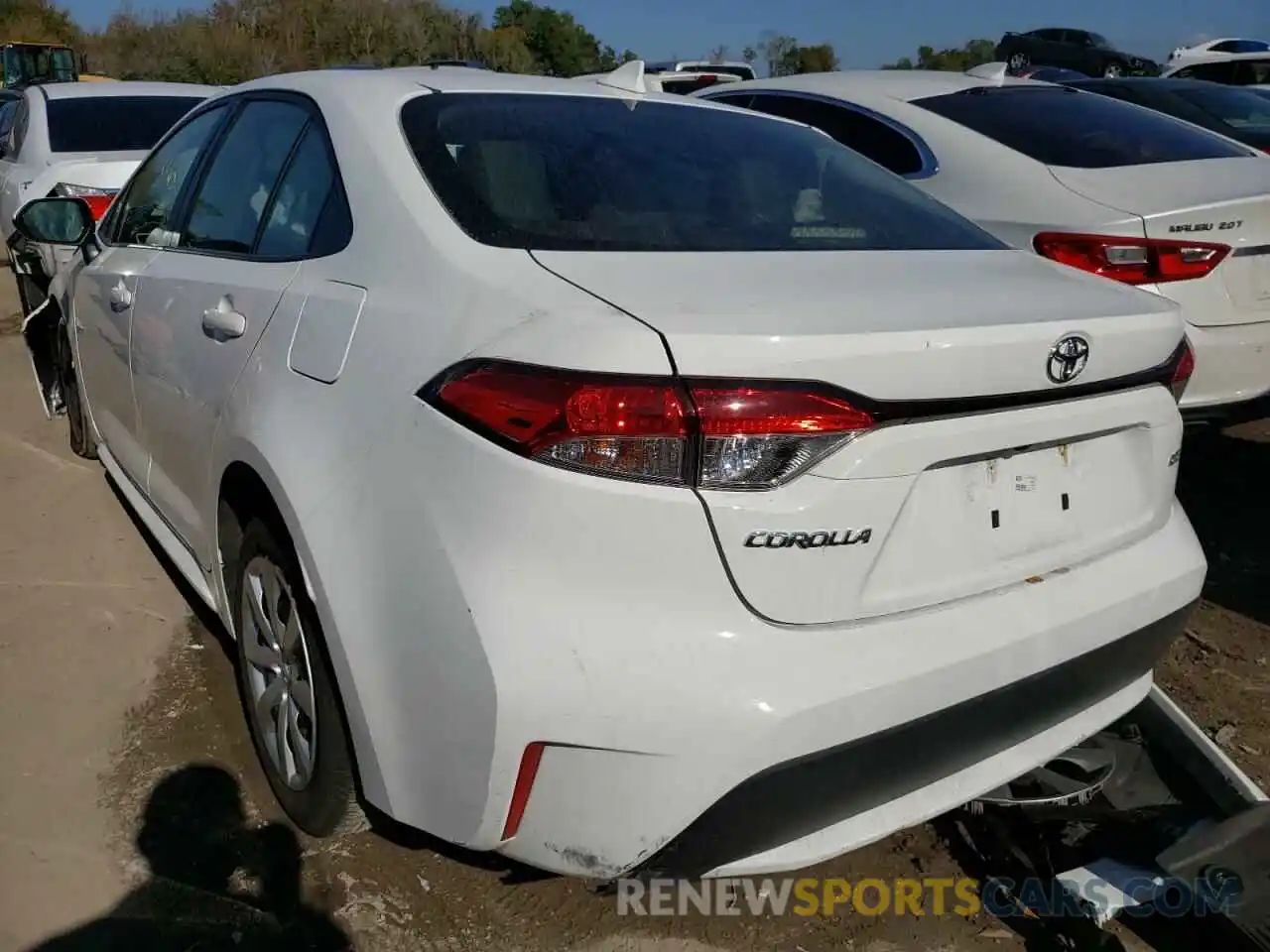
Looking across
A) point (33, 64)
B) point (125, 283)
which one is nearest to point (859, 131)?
point (125, 283)

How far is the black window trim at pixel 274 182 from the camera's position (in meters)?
2.30

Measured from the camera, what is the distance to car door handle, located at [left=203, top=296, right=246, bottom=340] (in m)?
2.41

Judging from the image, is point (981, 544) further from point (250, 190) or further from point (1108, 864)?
point (250, 190)

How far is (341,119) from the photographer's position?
2385 millimetres

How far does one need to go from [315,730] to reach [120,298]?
5.74 ft

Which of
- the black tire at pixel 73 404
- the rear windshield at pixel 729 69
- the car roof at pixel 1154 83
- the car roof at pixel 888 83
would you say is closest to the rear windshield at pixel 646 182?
the car roof at pixel 888 83

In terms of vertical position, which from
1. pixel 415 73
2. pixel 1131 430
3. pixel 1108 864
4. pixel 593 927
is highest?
pixel 415 73

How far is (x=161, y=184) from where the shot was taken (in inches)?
135

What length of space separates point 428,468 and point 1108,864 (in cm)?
159

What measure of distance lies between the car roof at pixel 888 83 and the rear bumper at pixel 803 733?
367cm

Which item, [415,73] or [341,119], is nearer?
[341,119]

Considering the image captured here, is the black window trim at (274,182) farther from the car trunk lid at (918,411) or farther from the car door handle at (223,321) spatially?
the car trunk lid at (918,411)

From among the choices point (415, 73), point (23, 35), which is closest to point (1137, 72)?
point (415, 73)

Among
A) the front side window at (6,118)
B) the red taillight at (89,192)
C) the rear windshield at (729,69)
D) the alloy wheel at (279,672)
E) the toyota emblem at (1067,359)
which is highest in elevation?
the rear windshield at (729,69)
